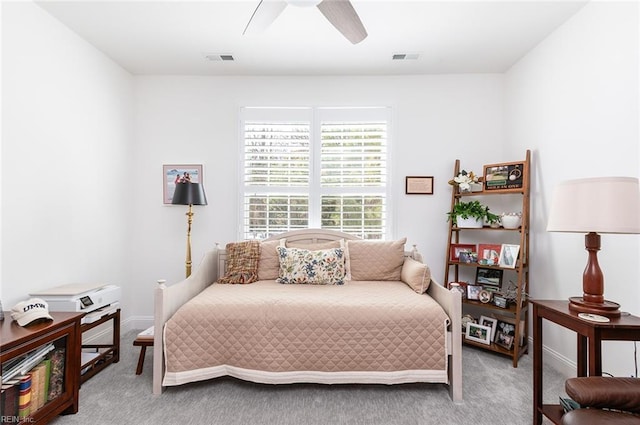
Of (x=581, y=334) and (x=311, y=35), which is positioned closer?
(x=581, y=334)

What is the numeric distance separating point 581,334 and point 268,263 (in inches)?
87.8

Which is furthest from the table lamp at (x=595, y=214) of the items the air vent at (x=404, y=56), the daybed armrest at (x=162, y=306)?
the daybed armrest at (x=162, y=306)

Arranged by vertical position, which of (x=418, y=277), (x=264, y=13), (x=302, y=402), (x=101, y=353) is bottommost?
(x=302, y=402)

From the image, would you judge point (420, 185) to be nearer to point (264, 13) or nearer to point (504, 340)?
point (504, 340)

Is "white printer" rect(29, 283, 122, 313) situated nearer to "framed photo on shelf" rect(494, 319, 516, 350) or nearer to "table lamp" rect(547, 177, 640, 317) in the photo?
"table lamp" rect(547, 177, 640, 317)

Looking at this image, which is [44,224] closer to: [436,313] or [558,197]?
[436,313]

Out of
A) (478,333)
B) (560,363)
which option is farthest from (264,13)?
(560,363)

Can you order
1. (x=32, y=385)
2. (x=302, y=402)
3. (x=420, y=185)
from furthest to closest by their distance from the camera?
(x=420, y=185)
(x=302, y=402)
(x=32, y=385)

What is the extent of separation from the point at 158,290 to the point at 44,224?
3.60ft

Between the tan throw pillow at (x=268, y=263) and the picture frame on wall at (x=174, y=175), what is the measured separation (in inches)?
44.8

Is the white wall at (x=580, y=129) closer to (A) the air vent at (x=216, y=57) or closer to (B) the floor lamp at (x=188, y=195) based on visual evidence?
(A) the air vent at (x=216, y=57)

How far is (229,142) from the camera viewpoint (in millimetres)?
3244

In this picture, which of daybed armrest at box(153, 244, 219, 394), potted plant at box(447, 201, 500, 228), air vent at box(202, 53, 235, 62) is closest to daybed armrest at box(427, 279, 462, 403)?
potted plant at box(447, 201, 500, 228)

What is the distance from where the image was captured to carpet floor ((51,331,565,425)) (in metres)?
1.76
